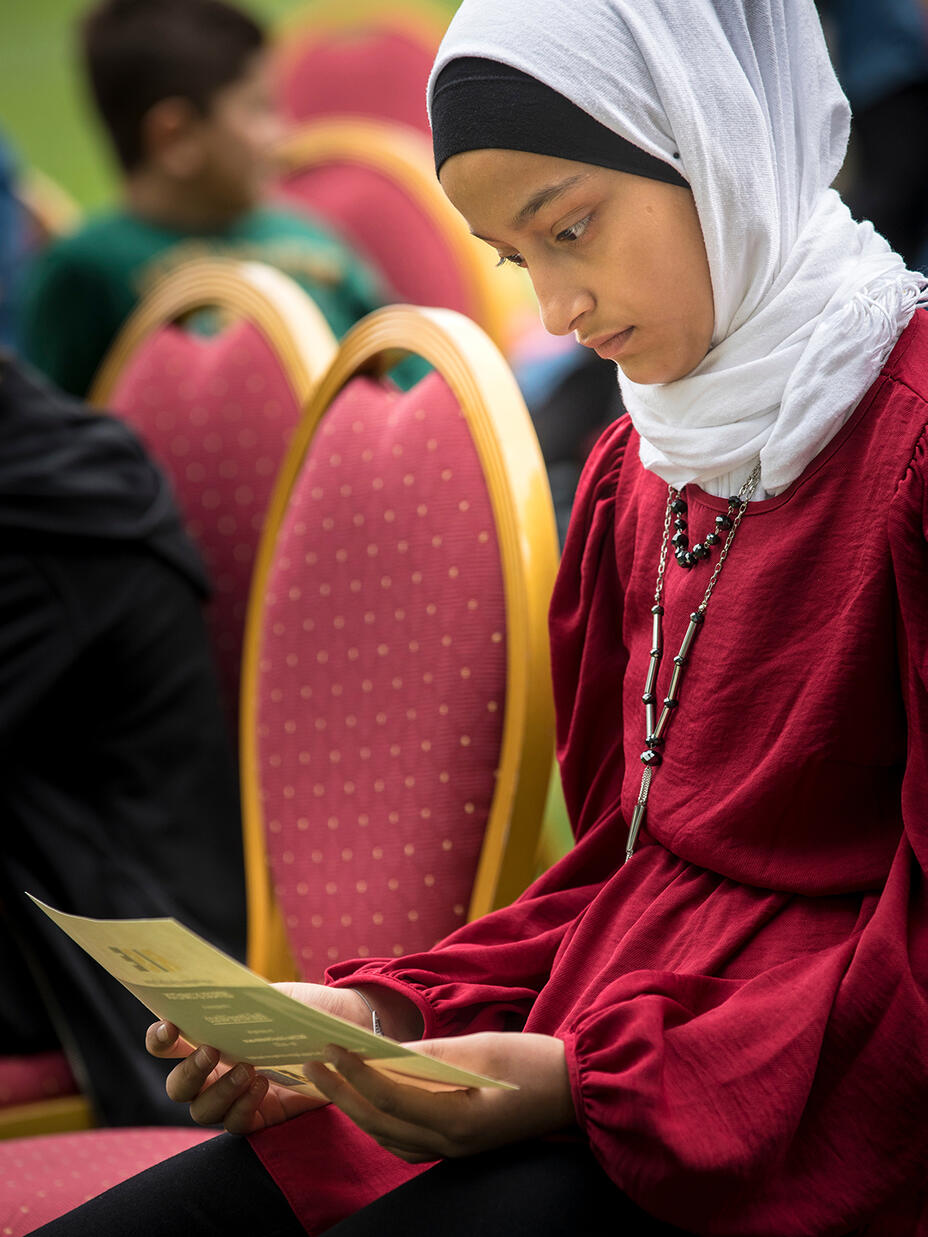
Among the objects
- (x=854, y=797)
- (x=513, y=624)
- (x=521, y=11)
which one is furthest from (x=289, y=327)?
(x=854, y=797)

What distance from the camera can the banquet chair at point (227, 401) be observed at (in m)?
1.46

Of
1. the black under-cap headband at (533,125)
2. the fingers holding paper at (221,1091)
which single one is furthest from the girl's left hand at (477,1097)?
the black under-cap headband at (533,125)

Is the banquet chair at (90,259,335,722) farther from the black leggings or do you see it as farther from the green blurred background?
the green blurred background

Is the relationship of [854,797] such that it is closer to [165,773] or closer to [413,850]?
[413,850]

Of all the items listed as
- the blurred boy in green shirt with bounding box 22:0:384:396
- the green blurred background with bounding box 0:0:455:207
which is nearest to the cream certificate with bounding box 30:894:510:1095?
the blurred boy in green shirt with bounding box 22:0:384:396

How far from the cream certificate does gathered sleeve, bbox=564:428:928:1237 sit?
64 mm

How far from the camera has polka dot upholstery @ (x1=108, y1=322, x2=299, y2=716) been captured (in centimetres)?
148

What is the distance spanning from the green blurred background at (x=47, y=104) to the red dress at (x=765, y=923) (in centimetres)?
623

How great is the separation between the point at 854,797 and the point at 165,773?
84 cm

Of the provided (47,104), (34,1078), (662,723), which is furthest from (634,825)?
(47,104)

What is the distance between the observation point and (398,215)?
281cm

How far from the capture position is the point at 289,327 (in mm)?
1447

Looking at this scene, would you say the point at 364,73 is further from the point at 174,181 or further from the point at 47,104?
the point at 47,104

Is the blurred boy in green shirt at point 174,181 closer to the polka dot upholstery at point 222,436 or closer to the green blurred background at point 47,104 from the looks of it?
the polka dot upholstery at point 222,436
